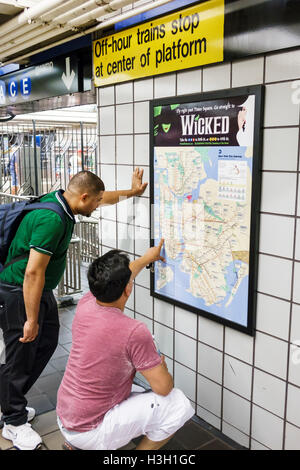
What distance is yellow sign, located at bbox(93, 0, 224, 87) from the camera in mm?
2355

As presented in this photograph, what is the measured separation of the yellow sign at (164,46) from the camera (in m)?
2.36

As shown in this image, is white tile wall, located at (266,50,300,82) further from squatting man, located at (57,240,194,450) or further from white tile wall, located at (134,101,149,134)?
squatting man, located at (57,240,194,450)

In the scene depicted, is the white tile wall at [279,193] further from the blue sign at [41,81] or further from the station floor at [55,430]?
the blue sign at [41,81]

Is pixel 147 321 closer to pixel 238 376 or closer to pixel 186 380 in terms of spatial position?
pixel 186 380

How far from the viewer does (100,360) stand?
2.08 m

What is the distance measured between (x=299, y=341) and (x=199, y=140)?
127cm

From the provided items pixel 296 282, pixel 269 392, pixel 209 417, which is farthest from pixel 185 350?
pixel 296 282

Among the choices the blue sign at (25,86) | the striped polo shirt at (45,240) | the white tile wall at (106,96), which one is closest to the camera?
the striped polo shirt at (45,240)

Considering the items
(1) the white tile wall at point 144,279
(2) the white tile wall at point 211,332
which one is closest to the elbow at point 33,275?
(1) the white tile wall at point 144,279

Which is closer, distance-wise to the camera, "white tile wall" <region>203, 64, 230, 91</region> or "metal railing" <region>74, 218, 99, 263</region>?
"white tile wall" <region>203, 64, 230, 91</region>

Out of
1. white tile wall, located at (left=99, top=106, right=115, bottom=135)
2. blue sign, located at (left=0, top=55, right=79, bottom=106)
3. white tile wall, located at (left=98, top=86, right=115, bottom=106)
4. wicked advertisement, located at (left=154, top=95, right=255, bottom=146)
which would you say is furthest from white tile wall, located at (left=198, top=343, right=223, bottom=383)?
blue sign, located at (left=0, top=55, right=79, bottom=106)

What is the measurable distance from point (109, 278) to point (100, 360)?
40 cm

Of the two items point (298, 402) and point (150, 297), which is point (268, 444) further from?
point (150, 297)

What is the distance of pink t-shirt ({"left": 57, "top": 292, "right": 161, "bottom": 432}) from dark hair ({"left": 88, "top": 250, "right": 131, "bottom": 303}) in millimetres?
77
